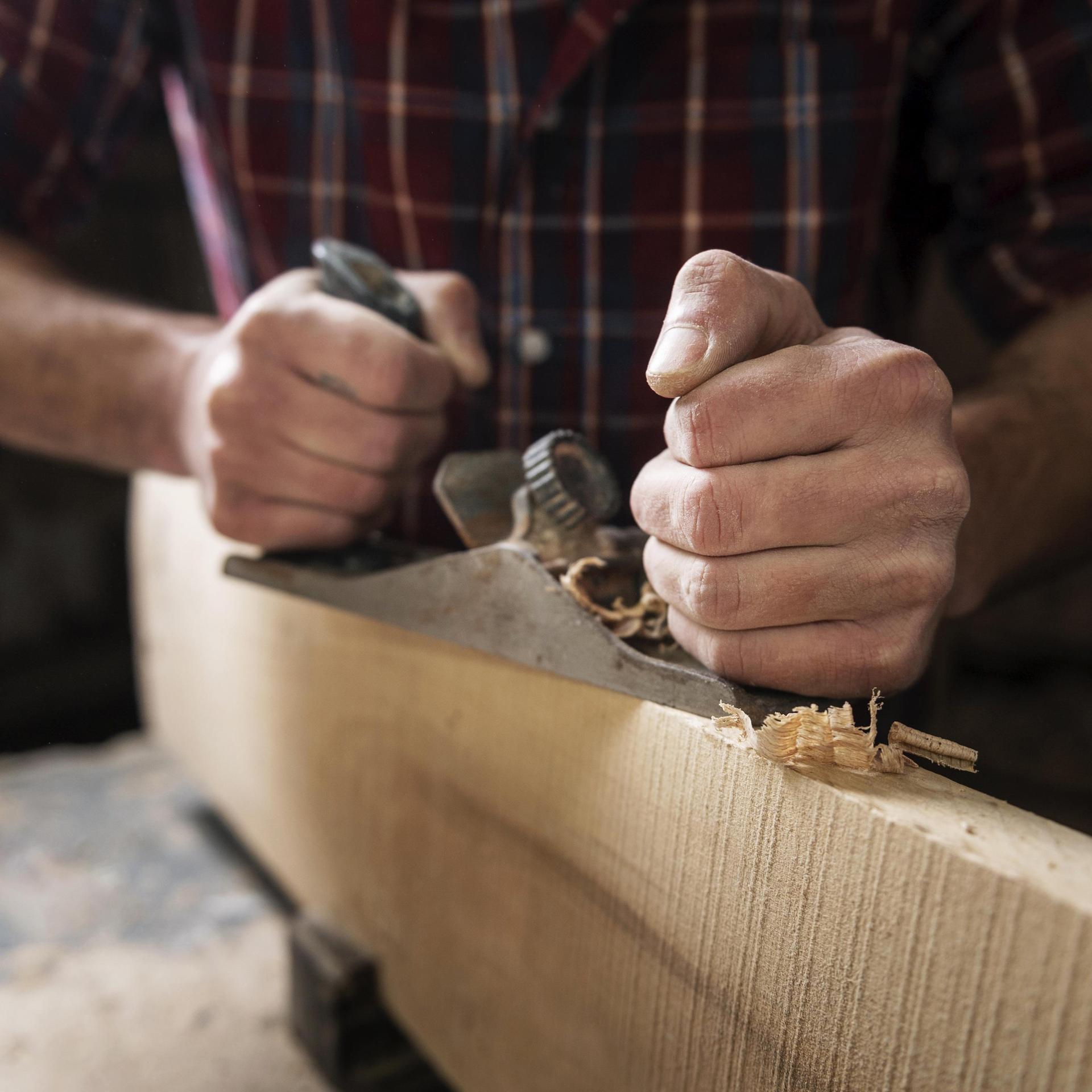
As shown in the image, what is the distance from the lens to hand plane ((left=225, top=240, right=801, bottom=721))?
1.79 ft

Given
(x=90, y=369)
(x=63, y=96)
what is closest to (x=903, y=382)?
(x=90, y=369)

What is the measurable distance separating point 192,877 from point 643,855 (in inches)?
33.5

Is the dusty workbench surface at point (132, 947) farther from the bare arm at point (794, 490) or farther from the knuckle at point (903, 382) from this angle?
the knuckle at point (903, 382)

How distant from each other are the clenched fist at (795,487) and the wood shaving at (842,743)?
47 millimetres

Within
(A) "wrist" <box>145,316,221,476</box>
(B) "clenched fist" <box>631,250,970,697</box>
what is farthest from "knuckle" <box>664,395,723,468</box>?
(A) "wrist" <box>145,316,221,476</box>

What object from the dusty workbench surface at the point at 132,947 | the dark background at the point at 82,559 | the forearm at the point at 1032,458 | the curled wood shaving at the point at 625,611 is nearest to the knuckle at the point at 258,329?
the curled wood shaving at the point at 625,611

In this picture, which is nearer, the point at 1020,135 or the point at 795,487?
the point at 795,487

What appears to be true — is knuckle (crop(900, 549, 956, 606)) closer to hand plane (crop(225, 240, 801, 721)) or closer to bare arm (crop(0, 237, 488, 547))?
hand plane (crop(225, 240, 801, 721))

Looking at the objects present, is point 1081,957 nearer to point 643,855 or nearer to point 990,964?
point 990,964

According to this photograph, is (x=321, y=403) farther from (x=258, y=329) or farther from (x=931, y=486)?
(x=931, y=486)

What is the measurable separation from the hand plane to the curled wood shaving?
11mm

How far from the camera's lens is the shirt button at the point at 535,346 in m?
0.99

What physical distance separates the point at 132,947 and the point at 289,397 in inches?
26.0

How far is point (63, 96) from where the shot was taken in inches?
42.4
